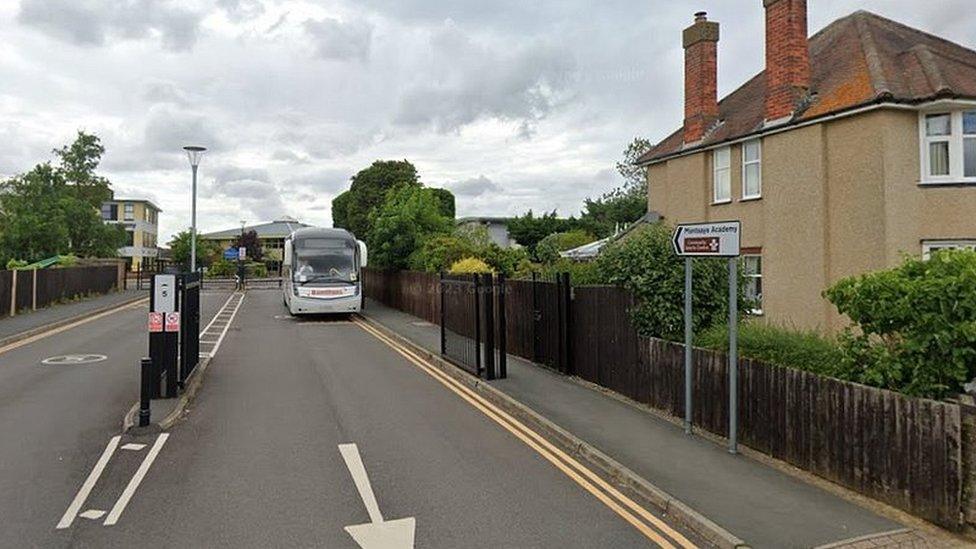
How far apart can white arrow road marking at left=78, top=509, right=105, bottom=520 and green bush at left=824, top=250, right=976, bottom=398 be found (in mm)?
6767

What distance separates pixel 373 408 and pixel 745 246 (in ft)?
44.0

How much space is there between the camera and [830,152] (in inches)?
661

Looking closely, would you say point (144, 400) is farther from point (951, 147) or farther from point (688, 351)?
point (951, 147)

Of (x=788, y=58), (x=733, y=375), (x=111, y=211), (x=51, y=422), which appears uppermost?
(x=111, y=211)

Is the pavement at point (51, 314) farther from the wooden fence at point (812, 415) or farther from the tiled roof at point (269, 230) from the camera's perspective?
the tiled roof at point (269, 230)

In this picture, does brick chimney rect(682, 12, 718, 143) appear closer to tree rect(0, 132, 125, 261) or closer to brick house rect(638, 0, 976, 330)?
brick house rect(638, 0, 976, 330)

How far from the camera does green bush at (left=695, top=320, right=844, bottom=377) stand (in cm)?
711

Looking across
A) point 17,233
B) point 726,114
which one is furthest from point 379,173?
point 726,114

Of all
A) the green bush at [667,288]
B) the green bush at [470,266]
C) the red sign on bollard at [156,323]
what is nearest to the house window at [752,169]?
the green bush at [470,266]

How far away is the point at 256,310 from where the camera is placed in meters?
31.4

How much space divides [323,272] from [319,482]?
20.2 m

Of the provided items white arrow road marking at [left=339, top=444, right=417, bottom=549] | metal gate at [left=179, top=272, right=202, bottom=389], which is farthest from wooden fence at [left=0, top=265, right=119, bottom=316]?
white arrow road marking at [left=339, top=444, right=417, bottom=549]

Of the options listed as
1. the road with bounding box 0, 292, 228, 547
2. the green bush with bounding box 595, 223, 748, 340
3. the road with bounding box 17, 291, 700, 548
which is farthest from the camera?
the green bush with bounding box 595, 223, 748, 340

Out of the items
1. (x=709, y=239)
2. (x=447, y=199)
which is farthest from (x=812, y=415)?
(x=447, y=199)
